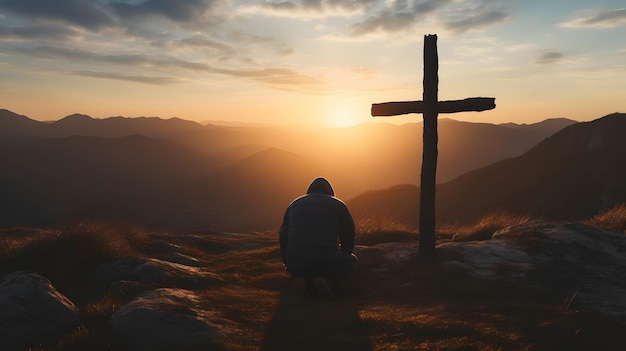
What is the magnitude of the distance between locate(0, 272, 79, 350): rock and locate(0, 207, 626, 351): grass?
0.27 meters

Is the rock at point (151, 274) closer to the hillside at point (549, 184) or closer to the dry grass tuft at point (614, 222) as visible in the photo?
the dry grass tuft at point (614, 222)

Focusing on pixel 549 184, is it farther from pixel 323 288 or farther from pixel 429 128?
pixel 323 288

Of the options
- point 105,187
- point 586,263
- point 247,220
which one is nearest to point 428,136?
point 586,263

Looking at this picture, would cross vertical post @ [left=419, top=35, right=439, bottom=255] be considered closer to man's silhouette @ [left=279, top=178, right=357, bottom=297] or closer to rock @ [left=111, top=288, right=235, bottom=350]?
man's silhouette @ [left=279, top=178, right=357, bottom=297]

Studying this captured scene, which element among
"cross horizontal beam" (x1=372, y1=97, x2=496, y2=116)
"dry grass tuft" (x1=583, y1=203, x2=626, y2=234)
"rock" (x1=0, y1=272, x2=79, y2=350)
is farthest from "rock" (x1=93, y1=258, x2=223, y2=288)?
"dry grass tuft" (x1=583, y1=203, x2=626, y2=234)

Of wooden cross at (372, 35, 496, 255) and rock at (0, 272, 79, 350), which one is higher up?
wooden cross at (372, 35, 496, 255)

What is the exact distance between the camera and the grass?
502 centimetres

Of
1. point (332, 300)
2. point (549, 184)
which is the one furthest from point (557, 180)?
point (332, 300)

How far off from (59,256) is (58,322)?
3.28 m

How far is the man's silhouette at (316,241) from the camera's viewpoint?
6996 mm

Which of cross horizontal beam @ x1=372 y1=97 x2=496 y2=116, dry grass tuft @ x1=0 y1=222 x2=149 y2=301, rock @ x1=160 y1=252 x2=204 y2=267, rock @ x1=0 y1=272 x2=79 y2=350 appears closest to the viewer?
rock @ x1=0 y1=272 x2=79 y2=350

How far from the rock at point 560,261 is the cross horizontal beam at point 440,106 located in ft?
9.79

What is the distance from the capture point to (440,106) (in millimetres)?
9922

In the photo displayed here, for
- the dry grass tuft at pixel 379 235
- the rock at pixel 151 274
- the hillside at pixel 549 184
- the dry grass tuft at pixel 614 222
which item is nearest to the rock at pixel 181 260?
the rock at pixel 151 274
